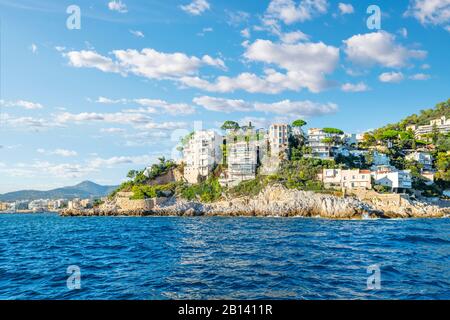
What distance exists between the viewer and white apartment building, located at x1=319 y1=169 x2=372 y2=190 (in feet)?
244

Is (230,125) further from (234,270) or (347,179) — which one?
(234,270)

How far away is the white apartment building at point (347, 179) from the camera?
244ft

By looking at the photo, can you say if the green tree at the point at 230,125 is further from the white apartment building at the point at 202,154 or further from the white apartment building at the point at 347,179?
the white apartment building at the point at 347,179

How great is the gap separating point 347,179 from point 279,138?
78.7ft

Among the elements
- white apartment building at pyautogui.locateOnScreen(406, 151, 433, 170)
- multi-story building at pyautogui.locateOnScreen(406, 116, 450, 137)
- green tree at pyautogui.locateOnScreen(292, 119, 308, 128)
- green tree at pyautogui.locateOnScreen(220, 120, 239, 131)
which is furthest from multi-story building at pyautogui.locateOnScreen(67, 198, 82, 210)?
multi-story building at pyautogui.locateOnScreen(406, 116, 450, 137)

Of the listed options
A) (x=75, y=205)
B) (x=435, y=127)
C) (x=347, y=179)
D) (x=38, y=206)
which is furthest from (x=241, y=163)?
(x=38, y=206)

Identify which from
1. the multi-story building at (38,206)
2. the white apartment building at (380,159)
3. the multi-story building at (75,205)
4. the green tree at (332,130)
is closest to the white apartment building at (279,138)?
the green tree at (332,130)

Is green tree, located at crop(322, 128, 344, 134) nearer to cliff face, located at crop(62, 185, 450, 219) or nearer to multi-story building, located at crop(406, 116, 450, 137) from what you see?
cliff face, located at crop(62, 185, 450, 219)

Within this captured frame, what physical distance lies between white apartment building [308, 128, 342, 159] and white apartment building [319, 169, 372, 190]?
44.1ft

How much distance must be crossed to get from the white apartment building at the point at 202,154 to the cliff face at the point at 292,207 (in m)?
14.1

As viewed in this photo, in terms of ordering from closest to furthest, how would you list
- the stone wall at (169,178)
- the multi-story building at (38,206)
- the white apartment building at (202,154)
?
the white apartment building at (202,154) < the stone wall at (169,178) < the multi-story building at (38,206)

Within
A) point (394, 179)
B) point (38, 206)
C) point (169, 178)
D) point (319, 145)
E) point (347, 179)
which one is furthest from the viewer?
point (38, 206)

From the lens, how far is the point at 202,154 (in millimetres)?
101125

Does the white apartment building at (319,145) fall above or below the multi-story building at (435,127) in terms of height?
below
